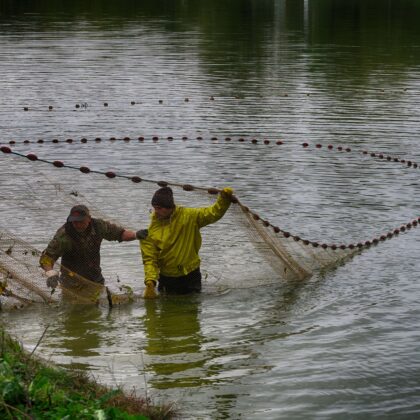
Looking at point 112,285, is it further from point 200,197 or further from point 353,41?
point 353,41

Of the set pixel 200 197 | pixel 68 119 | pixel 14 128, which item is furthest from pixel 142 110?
pixel 200 197

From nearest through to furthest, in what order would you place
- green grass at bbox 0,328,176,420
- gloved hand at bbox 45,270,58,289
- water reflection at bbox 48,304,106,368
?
green grass at bbox 0,328,176,420
water reflection at bbox 48,304,106,368
gloved hand at bbox 45,270,58,289

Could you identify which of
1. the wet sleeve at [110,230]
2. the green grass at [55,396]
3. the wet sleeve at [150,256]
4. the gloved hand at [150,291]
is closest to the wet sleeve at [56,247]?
the wet sleeve at [110,230]

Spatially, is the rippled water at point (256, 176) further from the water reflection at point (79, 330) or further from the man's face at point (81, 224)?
the man's face at point (81, 224)

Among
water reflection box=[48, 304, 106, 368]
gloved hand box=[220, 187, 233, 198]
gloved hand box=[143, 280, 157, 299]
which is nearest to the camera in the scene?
water reflection box=[48, 304, 106, 368]

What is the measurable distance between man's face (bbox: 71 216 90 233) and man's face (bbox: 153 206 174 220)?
0.83 meters

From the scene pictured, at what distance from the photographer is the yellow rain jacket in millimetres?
13102

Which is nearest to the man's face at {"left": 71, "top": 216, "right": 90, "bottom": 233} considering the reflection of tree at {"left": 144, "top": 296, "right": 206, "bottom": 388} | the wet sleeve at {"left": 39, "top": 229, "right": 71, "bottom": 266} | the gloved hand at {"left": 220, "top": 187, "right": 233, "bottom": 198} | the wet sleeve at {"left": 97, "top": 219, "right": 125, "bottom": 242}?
the wet sleeve at {"left": 39, "top": 229, "right": 71, "bottom": 266}

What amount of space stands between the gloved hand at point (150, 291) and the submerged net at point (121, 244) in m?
0.28

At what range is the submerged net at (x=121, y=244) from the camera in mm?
13047

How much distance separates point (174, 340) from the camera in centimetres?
1212

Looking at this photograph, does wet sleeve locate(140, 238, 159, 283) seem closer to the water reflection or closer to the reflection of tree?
the reflection of tree

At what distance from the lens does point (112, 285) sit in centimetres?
1416

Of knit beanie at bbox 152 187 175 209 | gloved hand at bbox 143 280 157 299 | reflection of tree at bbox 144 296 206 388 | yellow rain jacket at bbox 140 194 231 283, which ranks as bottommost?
reflection of tree at bbox 144 296 206 388
